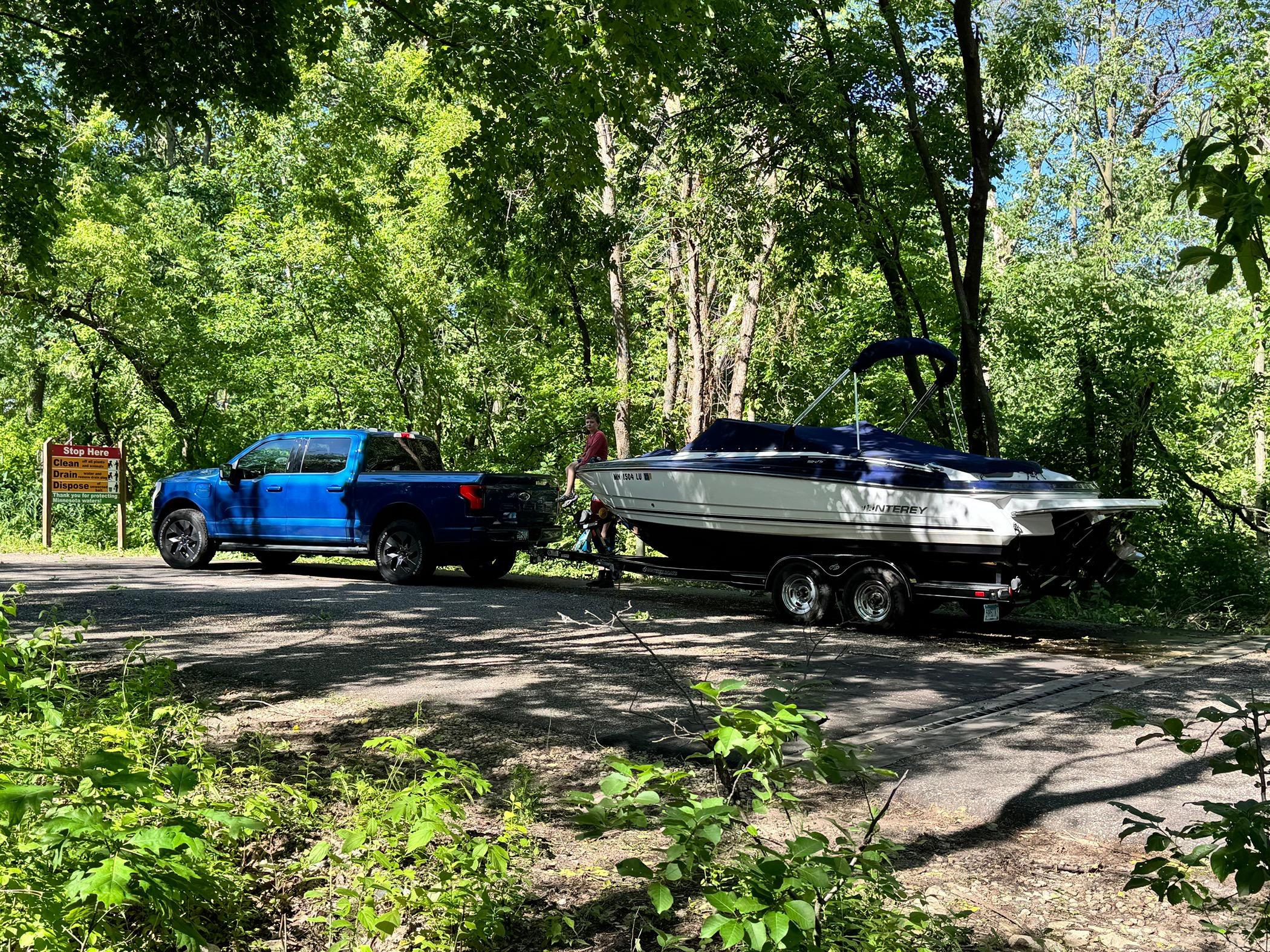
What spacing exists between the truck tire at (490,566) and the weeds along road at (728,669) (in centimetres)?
198

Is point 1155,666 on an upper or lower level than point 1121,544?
lower

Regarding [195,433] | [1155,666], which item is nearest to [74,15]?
[1155,666]

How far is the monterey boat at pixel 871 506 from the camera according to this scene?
34.0 feet

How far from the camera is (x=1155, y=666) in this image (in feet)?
30.6

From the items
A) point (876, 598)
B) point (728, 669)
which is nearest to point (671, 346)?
point (876, 598)

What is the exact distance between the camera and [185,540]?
1730 centimetres

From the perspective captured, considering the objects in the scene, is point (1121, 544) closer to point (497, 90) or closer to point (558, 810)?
point (497, 90)

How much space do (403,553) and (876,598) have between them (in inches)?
280

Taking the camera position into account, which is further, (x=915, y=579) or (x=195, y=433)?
(x=195, y=433)

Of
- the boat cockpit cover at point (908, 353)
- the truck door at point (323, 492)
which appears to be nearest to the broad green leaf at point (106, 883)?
the boat cockpit cover at point (908, 353)

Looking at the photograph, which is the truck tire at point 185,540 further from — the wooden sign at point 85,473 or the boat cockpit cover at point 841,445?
the boat cockpit cover at point 841,445

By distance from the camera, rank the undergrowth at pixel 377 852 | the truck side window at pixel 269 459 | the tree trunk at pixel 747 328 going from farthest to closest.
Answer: the tree trunk at pixel 747 328, the truck side window at pixel 269 459, the undergrowth at pixel 377 852

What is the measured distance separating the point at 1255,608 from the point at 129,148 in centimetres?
3813

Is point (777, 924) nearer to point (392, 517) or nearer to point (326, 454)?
point (392, 517)
